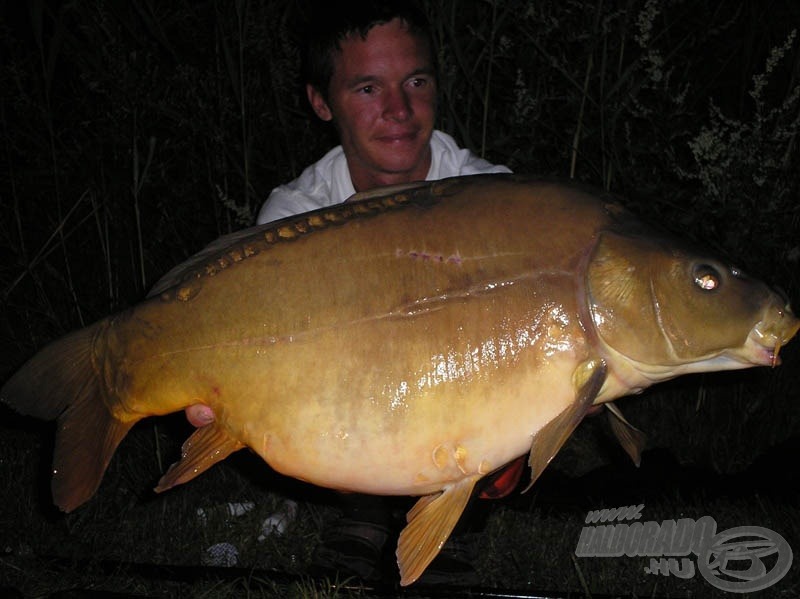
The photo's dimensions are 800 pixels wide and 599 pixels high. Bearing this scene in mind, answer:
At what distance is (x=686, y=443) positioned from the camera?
114 inches

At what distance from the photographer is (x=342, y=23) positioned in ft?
8.07

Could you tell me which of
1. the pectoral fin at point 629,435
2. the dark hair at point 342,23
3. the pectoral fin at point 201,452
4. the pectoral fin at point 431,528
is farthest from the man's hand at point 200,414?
the dark hair at point 342,23

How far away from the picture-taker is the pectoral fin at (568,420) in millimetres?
1467

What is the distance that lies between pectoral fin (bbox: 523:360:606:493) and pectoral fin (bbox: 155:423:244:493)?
23.2 inches

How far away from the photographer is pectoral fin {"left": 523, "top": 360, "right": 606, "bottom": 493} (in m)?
1.47

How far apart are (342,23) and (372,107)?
0.89 feet

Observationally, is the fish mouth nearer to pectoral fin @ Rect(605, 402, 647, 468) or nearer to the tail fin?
pectoral fin @ Rect(605, 402, 647, 468)

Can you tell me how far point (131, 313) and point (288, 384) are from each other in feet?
1.16

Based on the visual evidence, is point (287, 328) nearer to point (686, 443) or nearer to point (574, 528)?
point (574, 528)

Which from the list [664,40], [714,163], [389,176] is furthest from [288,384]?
[664,40]

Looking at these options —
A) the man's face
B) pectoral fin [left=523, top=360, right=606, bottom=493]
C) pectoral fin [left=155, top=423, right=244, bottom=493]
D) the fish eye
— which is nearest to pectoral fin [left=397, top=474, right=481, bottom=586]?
pectoral fin [left=523, top=360, right=606, bottom=493]

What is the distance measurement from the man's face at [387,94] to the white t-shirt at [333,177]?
149 mm

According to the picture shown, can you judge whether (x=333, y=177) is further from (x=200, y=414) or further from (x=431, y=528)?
(x=431, y=528)

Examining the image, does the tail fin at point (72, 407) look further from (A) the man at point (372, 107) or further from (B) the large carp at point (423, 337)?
(A) the man at point (372, 107)
